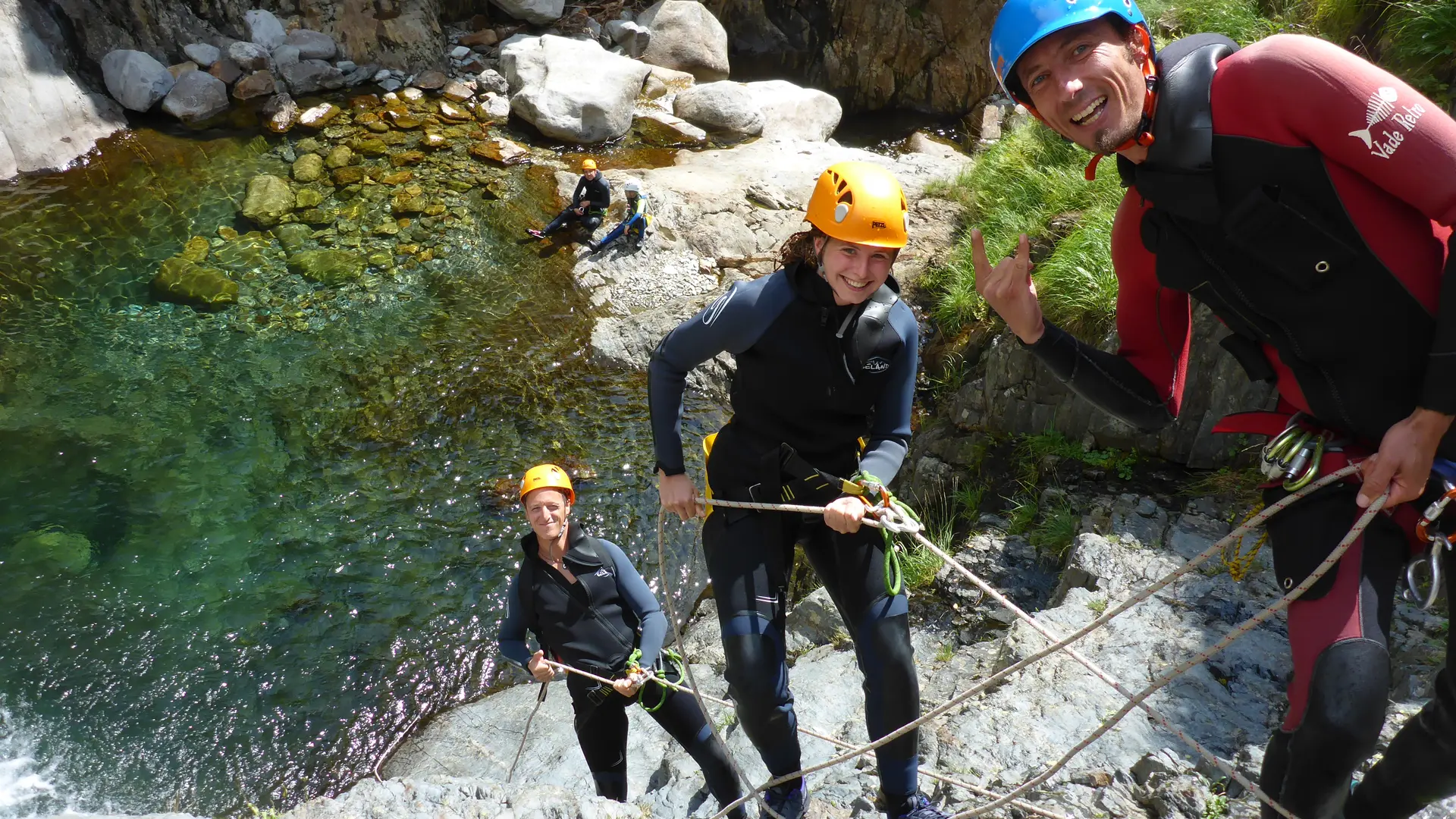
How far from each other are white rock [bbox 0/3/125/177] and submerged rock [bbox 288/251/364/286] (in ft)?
12.1

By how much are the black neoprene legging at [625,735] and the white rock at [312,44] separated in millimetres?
11485

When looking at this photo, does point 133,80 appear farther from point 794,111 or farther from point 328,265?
point 794,111

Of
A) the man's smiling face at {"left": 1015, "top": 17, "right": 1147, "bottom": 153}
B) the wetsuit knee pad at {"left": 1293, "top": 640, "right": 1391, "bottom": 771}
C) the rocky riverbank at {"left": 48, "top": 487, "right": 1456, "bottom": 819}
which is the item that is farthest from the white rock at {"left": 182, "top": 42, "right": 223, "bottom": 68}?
the wetsuit knee pad at {"left": 1293, "top": 640, "right": 1391, "bottom": 771}

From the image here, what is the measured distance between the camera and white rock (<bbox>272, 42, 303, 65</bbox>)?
41.2ft

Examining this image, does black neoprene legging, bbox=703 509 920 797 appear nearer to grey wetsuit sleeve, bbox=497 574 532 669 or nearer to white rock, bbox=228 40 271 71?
grey wetsuit sleeve, bbox=497 574 532 669

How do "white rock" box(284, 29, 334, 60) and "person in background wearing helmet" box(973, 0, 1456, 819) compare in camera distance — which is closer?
"person in background wearing helmet" box(973, 0, 1456, 819)

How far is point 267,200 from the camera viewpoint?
1052 centimetres

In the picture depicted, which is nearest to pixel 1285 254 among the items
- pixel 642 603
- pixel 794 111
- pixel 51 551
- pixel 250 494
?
pixel 642 603

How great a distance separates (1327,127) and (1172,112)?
31cm

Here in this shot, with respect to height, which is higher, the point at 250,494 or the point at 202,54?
the point at 202,54

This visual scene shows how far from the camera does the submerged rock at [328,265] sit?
9.73m

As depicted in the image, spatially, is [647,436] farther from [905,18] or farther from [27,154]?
[905,18]

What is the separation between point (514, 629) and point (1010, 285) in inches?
103

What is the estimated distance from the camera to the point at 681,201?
35.5 ft
